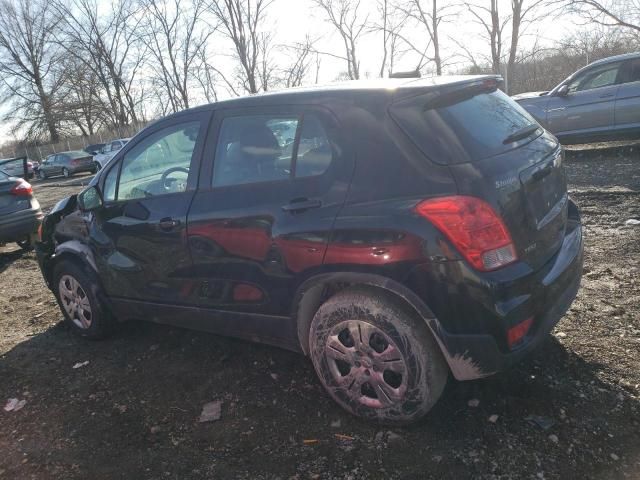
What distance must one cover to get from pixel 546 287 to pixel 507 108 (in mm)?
1087

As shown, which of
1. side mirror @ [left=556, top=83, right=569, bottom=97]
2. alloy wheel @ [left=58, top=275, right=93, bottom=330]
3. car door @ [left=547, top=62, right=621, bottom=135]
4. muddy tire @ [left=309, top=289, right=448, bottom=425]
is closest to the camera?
muddy tire @ [left=309, top=289, right=448, bottom=425]

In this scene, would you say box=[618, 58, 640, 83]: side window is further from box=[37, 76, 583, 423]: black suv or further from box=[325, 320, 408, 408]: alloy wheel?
box=[325, 320, 408, 408]: alloy wheel

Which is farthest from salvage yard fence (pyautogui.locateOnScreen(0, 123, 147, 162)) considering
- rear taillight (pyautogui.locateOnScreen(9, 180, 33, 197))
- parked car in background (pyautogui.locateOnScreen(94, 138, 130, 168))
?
rear taillight (pyautogui.locateOnScreen(9, 180, 33, 197))

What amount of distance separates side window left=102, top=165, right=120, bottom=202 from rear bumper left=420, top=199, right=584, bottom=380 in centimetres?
251

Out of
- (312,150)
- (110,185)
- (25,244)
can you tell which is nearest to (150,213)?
(110,185)

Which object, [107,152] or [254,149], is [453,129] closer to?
[254,149]

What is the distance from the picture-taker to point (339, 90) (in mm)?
2568

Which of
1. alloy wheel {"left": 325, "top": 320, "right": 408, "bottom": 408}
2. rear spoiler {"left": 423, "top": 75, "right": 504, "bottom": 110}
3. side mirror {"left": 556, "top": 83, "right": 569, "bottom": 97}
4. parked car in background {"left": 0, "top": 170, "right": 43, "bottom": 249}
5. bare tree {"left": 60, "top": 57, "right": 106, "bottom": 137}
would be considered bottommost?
alloy wheel {"left": 325, "top": 320, "right": 408, "bottom": 408}

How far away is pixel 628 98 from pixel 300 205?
353 inches

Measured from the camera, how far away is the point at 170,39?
1442 inches

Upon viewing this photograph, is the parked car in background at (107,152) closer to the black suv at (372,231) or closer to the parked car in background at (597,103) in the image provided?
the parked car in background at (597,103)

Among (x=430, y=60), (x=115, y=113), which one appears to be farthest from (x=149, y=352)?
(x=115, y=113)

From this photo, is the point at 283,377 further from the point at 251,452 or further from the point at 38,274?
the point at 38,274

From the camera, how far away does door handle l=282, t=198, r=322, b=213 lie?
2469mm
